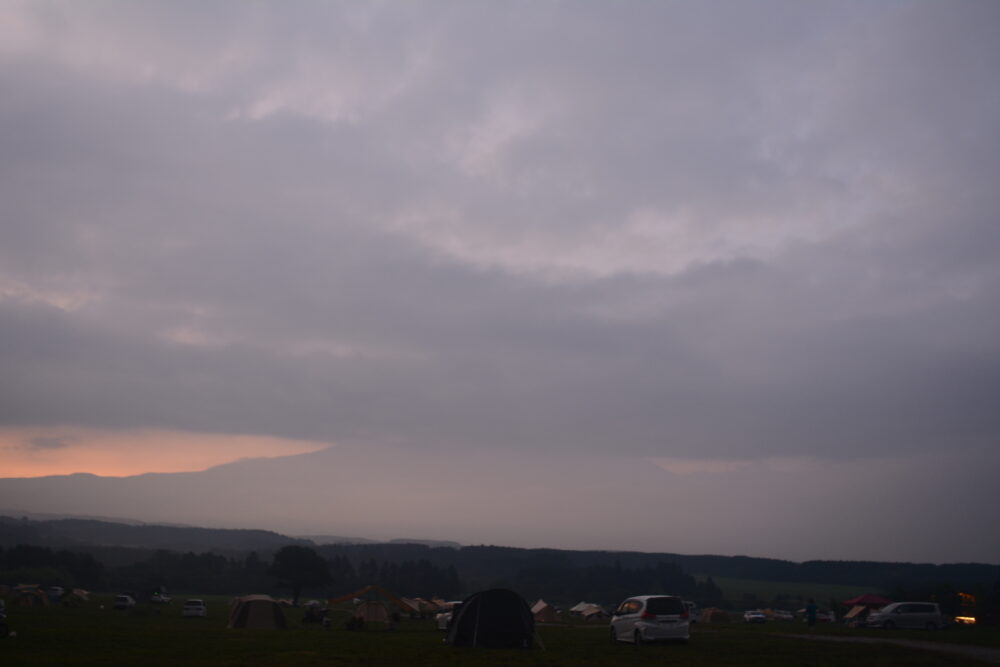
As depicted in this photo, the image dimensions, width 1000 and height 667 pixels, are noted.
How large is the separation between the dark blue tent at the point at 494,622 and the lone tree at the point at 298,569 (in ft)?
282

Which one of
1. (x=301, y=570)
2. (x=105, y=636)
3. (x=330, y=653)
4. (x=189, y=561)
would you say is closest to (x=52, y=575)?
(x=301, y=570)

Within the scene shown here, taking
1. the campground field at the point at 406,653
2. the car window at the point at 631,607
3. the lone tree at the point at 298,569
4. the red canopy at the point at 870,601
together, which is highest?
the car window at the point at 631,607

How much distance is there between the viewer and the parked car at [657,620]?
2573 cm

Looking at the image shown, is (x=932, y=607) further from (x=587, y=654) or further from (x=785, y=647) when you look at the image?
(x=587, y=654)

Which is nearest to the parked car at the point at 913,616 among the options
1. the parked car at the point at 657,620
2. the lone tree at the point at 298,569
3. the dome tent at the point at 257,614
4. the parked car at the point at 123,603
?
the parked car at the point at 657,620

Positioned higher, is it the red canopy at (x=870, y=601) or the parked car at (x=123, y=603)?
the red canopy at (x=870, y=601)

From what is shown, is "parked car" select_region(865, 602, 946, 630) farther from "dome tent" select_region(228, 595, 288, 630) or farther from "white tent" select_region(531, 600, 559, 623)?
"dome tent" select_region(228, 595, 288, 630)

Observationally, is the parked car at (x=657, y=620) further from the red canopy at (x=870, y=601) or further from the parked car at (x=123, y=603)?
the parked car at (x=123, y=603)

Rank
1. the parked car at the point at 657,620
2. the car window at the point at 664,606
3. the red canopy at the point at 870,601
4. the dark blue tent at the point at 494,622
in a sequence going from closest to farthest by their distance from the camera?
the dark blue tent at the point at 494,622 < the parked car at the point at 657,620 < the car window at the point at 664,606 < the red canopy at the point at 870,601

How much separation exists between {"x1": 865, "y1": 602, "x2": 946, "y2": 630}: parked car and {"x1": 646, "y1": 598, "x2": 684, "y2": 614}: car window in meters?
→ 22.3

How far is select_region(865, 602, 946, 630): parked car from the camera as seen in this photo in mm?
41125

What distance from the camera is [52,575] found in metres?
122

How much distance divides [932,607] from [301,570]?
82877mm

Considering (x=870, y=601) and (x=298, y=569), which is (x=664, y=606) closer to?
(x=870, y=601)
